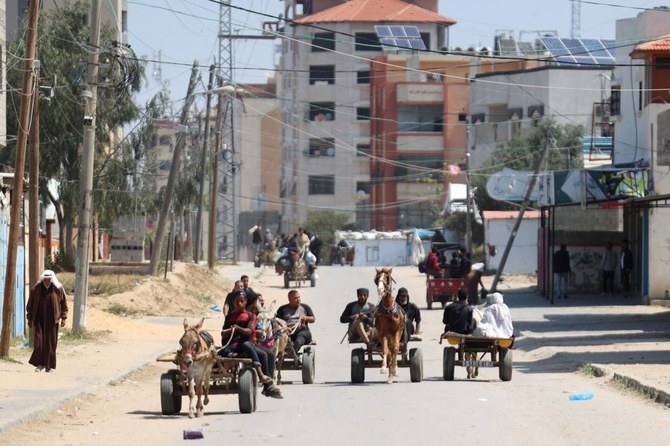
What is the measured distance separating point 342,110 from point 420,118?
747 cm

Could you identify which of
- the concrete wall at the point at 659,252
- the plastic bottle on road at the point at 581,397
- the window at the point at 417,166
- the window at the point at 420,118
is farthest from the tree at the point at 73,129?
the window at the point at 420,118

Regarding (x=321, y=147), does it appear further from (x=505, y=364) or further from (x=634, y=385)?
(x=634, y=385)

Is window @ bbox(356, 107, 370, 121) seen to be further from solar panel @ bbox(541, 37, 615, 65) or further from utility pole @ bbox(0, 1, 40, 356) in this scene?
utility pole @ bbox(0, 1, 40, 356)

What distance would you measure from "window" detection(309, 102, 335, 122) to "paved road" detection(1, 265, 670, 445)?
278 feet

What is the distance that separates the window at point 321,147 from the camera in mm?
112812

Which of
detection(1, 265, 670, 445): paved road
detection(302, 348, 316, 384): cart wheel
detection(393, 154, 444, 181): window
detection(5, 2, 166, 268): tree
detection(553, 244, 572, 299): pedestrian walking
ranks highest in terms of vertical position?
detection(393, 154, 444, 181): window

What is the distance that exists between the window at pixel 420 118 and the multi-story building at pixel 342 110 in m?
0.46

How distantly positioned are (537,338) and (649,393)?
12650 millimetres

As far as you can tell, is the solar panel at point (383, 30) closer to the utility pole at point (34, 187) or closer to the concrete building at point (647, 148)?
the concrete building at point (647, 148)

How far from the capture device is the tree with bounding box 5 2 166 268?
4509 cm

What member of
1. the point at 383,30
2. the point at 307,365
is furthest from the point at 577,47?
the point at 307,365

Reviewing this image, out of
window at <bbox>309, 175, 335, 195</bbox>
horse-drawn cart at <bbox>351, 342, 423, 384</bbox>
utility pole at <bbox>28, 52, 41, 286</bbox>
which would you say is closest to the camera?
horse-drawn cart at <bbox>351, 342, 423, 384</bbox>

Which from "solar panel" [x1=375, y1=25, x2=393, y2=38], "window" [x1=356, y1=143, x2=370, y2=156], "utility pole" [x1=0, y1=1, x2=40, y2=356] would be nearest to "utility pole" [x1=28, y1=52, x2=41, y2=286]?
"utility pole" [x1=0, y1=1, x2=40, y2=356]

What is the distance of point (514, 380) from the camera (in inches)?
866
